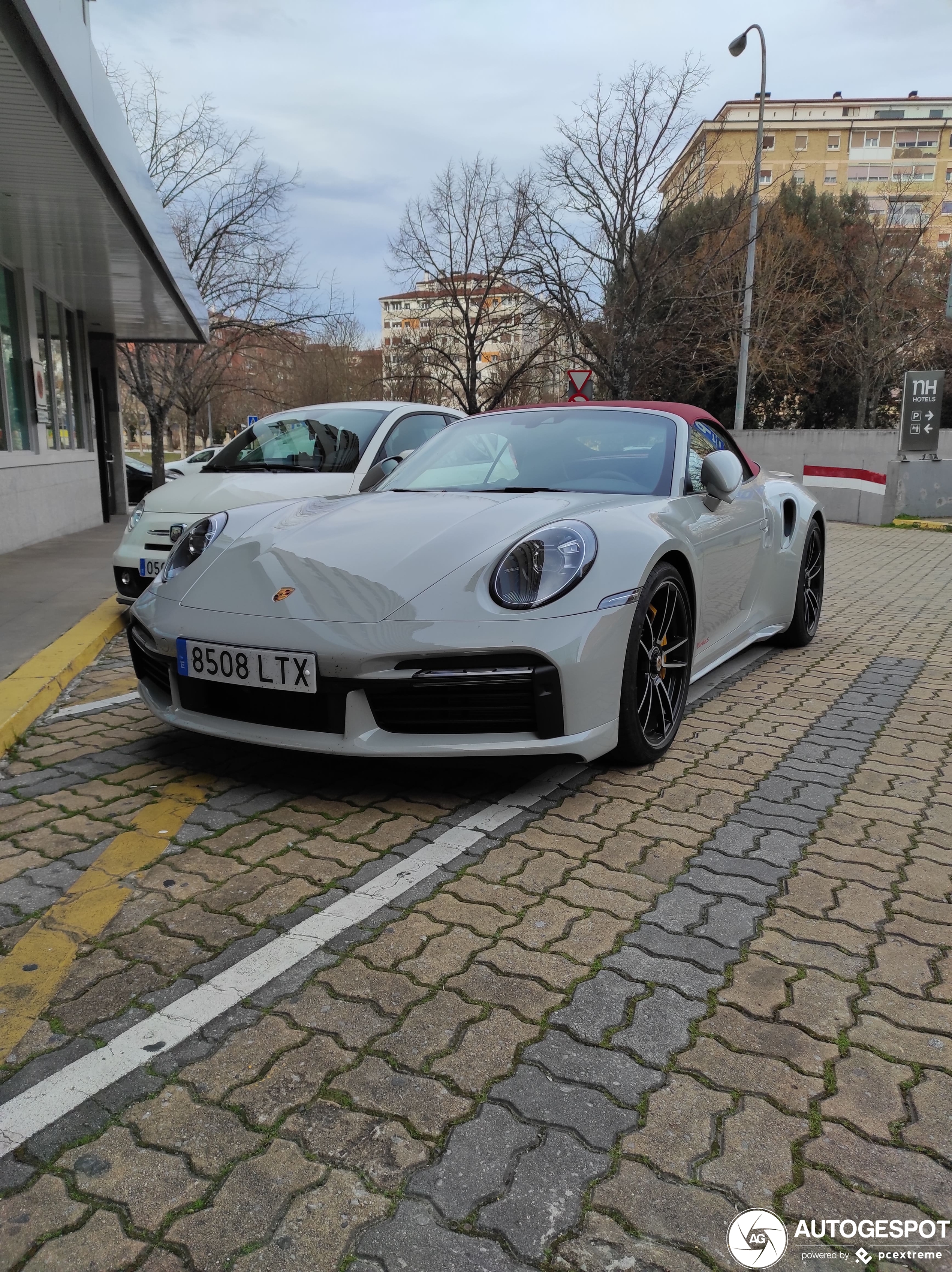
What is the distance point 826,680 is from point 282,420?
13.9ft

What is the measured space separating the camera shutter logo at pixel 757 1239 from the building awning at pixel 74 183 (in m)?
6.04

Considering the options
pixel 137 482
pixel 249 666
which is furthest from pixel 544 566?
pixel 137 482

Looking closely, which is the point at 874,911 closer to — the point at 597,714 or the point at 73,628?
the point at 597,714

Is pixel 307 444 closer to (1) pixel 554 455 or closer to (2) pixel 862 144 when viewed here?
(1) pixel 554 455

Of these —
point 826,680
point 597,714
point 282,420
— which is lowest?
point 826,680

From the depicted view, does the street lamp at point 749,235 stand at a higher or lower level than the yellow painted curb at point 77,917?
higher

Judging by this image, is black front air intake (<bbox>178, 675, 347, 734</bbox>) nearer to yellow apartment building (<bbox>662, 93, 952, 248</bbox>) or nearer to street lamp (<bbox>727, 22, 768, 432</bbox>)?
street lamp (<bbox>727, 22, 768, 432</bbox>)

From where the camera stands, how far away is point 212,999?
2.01 metres

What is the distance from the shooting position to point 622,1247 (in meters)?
1.41

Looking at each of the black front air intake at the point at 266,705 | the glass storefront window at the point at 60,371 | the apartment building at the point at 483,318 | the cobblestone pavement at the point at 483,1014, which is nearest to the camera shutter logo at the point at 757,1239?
the cobblestone pavement at the point at 483,1014

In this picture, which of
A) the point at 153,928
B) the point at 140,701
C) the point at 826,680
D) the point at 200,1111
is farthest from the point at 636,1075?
the point at 826,680

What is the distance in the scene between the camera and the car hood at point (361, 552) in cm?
298

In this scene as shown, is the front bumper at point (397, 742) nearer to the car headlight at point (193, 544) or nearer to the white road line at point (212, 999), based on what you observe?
the white road line at point (212, 999)

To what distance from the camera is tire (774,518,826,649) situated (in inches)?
219
